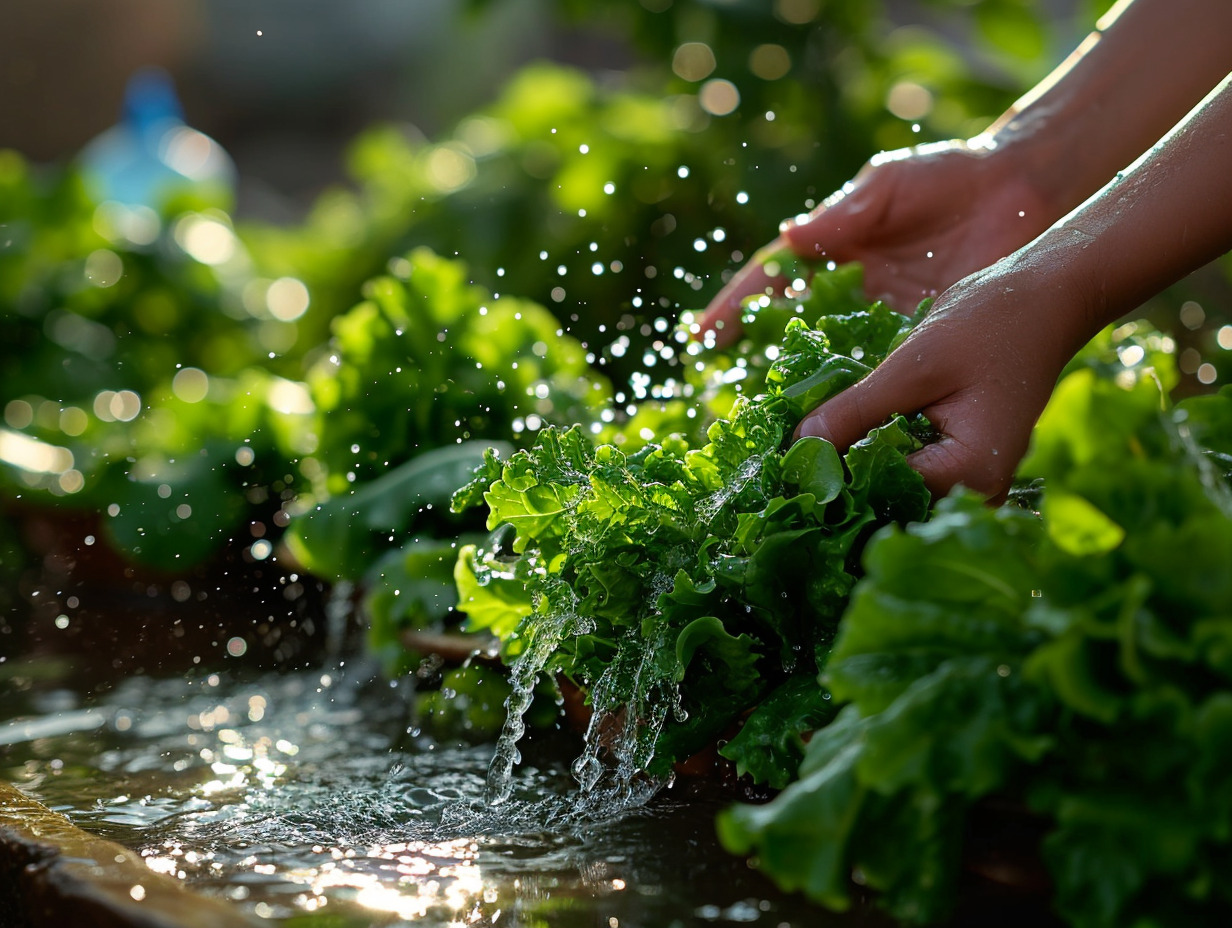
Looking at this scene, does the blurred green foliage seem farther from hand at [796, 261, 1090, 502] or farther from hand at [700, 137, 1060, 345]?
hand at [796, 261, 1090, 502]

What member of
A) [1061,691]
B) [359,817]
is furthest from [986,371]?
[359,817]

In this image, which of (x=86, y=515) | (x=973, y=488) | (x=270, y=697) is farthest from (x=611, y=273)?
(x=973, y=488)

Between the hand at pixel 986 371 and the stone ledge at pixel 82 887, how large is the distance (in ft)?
2.75

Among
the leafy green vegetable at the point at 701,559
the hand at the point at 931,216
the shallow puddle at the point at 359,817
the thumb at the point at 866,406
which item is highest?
the hand at the point at 931,216

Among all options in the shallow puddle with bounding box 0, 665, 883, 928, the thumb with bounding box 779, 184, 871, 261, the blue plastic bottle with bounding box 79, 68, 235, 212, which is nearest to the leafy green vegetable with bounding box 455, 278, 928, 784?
the shallow puddle with bounding box 0, 665, 883, 928

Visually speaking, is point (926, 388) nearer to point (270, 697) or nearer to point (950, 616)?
point (950, 616)

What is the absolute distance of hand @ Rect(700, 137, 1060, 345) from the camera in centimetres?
194

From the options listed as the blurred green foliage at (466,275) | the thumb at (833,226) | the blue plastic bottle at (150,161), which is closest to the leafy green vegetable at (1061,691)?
the blurred green foliage at (466,275)

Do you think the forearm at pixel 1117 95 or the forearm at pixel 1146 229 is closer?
the forearm at pixel 1146 229

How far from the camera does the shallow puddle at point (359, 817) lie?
1101 millimetres

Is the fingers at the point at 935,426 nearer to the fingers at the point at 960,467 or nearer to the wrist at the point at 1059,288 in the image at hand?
the fingers at the point at 960,467

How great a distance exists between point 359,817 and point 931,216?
1.38m

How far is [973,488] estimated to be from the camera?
1243mm

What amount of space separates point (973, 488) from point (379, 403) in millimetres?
1350
